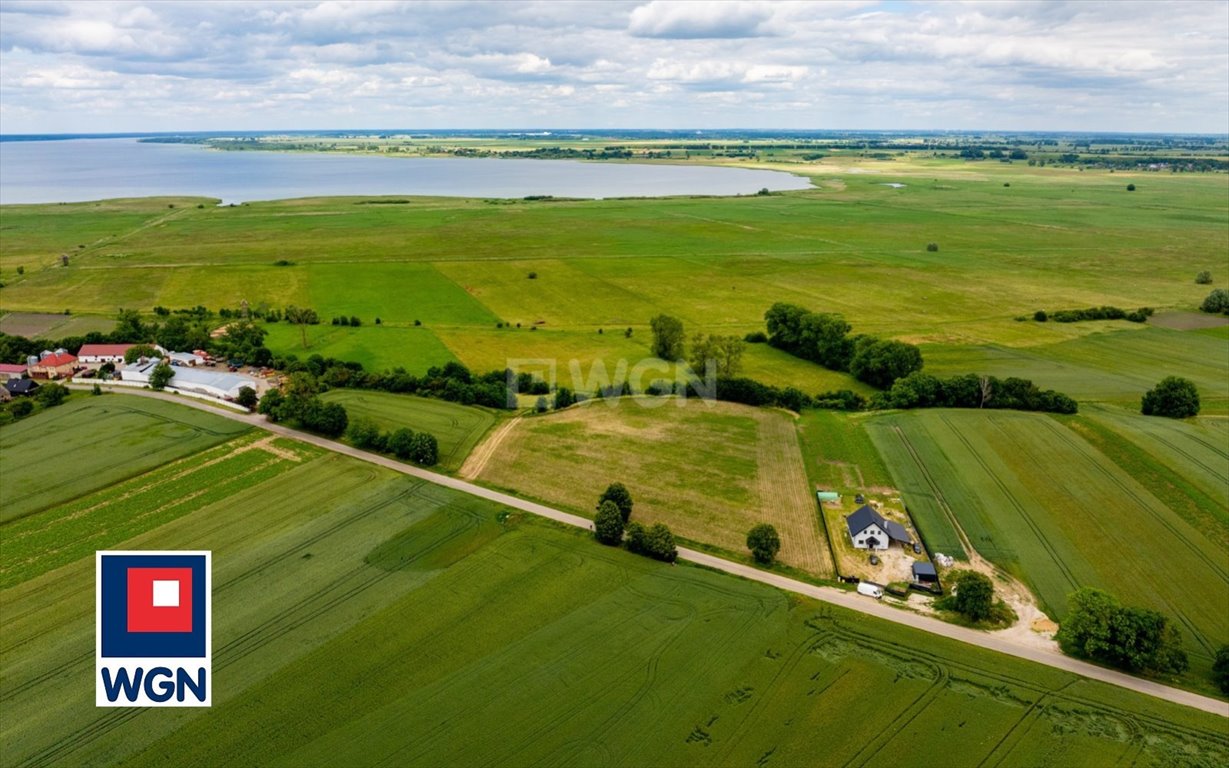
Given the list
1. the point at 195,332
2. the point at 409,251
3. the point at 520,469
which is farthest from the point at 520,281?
the point at 520,469

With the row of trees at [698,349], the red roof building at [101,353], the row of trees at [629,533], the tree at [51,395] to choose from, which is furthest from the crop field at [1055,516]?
the red roof building at [101,353]

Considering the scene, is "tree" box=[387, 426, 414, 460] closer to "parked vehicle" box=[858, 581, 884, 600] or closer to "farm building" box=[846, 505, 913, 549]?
"farm building" box=[846, 505, 913, 549]

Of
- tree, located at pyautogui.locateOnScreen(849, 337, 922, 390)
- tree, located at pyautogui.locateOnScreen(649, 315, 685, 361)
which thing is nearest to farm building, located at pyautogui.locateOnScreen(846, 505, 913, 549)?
tree, located at pyautogui.locateOnScreen(849, 337, 922, 390)

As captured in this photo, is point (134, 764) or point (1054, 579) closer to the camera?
point (134, 764)

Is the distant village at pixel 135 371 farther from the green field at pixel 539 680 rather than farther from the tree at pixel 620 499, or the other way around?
the tree at pixel 620 499

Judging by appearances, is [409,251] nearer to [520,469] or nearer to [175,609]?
[520,469]

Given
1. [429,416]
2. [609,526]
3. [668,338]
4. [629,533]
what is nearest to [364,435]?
[429,416]
